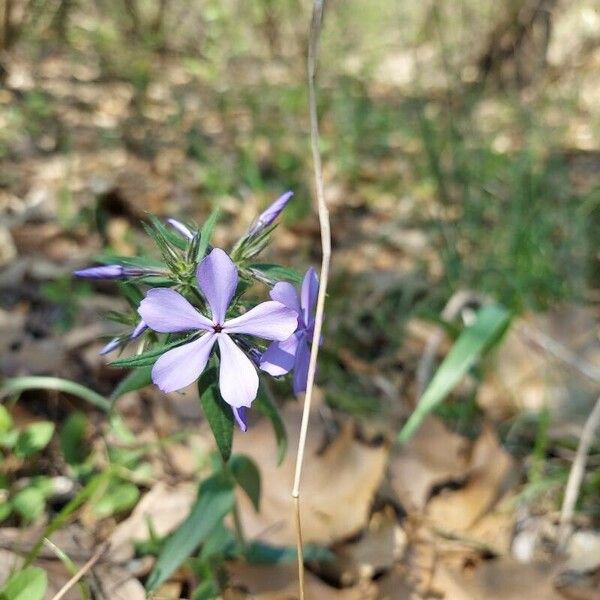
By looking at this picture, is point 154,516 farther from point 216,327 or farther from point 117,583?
point 216,327

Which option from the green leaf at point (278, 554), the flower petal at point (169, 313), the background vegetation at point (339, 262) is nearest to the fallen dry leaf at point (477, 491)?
the background vegetation at point (339, 262)

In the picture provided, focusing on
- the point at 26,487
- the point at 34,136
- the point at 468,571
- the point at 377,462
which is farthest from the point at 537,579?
the point at 34,136

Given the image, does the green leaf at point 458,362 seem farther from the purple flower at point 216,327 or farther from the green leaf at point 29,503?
the green leaf at point 29,503

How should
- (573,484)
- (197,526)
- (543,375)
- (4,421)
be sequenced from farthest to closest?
(543,375) → (573,484) → (4,421) → (197,526)

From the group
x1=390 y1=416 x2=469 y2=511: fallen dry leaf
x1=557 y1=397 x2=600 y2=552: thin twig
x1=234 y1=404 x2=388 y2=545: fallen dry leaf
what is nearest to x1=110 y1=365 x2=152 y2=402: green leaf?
x1=234 y1=404 x2=388 y2=545: fallen dry leaf

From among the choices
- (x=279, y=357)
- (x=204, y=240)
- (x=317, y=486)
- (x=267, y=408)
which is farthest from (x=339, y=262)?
(x=279, y=357)
